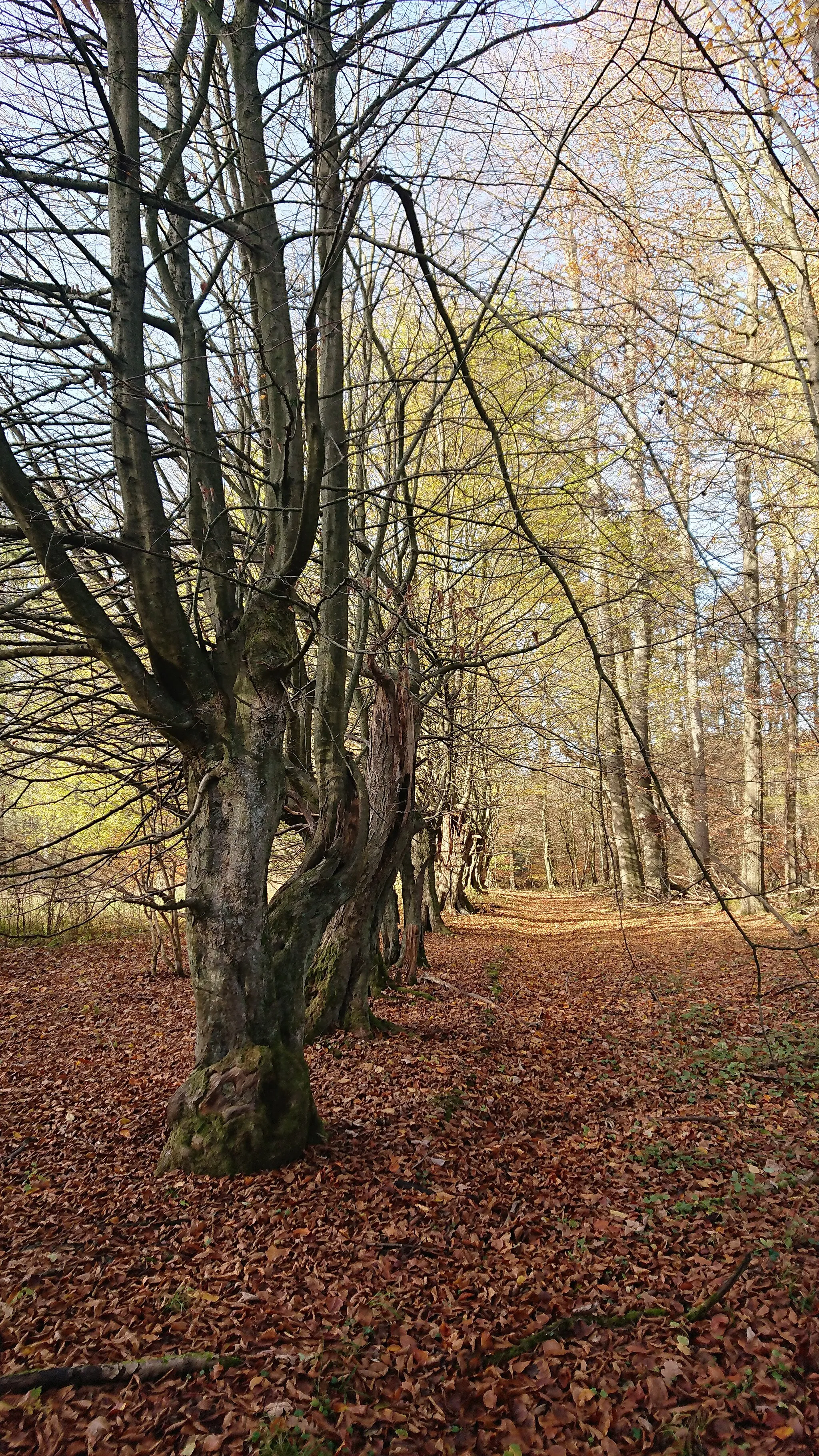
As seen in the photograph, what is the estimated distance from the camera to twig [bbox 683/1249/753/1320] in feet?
10.1

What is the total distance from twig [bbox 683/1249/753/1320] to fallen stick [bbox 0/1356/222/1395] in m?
1.84

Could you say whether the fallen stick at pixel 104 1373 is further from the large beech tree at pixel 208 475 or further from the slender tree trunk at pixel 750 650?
the slender tree trunk at pixel 750 650

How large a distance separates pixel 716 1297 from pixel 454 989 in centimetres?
607

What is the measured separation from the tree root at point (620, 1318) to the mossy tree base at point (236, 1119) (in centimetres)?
170

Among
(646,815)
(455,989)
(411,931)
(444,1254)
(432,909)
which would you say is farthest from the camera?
(646,815)

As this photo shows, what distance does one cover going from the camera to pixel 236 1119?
416 centimetres

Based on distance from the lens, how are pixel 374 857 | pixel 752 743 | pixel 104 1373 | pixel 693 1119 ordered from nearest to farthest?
pixel 104 1373 → pixel 693 1119 → pixel 374 857 → pixel 752 743

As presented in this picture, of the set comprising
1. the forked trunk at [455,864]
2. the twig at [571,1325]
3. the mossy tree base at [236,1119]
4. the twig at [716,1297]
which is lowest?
the twig at [571,1325]

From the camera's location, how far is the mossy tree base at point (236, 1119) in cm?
414

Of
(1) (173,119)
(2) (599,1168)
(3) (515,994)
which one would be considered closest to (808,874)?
(3) (515,994)

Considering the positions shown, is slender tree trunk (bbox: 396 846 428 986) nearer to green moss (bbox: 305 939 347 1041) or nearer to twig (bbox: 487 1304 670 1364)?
green moss (bbox: 305 939 347 1041)

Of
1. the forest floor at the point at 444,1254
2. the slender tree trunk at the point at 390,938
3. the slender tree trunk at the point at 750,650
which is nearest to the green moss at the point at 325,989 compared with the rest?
the forest floor at the point at 444,1254

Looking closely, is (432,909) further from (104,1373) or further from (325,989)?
(104,1373)

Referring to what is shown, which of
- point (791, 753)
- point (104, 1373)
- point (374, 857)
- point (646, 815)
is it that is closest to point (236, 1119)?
point (104, 1373)
